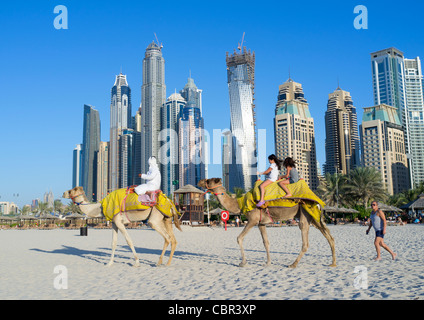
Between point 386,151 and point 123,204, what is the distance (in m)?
186

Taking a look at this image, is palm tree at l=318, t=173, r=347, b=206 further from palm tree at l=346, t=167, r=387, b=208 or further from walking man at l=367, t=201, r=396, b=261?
walking man at l=367, t=201, r=396, b=261

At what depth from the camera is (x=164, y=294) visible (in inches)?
292

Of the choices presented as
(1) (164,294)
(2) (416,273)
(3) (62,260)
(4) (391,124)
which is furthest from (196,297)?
(4) (391,124)

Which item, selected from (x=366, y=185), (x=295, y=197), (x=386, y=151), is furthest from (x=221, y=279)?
(x=386, y=151)

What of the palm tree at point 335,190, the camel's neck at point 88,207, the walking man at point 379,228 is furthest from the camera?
the palm tree at point 335,190

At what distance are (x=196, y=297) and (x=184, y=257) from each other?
22.1ft

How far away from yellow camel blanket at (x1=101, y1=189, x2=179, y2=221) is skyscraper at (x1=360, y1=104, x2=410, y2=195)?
17565 cm

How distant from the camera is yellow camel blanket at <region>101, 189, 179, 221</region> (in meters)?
11.6

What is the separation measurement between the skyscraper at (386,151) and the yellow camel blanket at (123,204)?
176 m

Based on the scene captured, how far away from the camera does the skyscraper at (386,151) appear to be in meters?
174

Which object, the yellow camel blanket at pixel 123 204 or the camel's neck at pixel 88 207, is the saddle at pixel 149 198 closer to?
the yellow camel blanket at pixel 123 204

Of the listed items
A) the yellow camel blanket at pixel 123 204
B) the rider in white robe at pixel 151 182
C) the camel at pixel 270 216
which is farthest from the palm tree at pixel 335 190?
the rider in white robe at pixel 151 182

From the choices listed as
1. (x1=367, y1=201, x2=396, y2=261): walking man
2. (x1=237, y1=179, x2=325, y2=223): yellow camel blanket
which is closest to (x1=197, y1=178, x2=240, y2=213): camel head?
(x1=237, y1=179, x2=325, y2=223): yellow camel blanket
